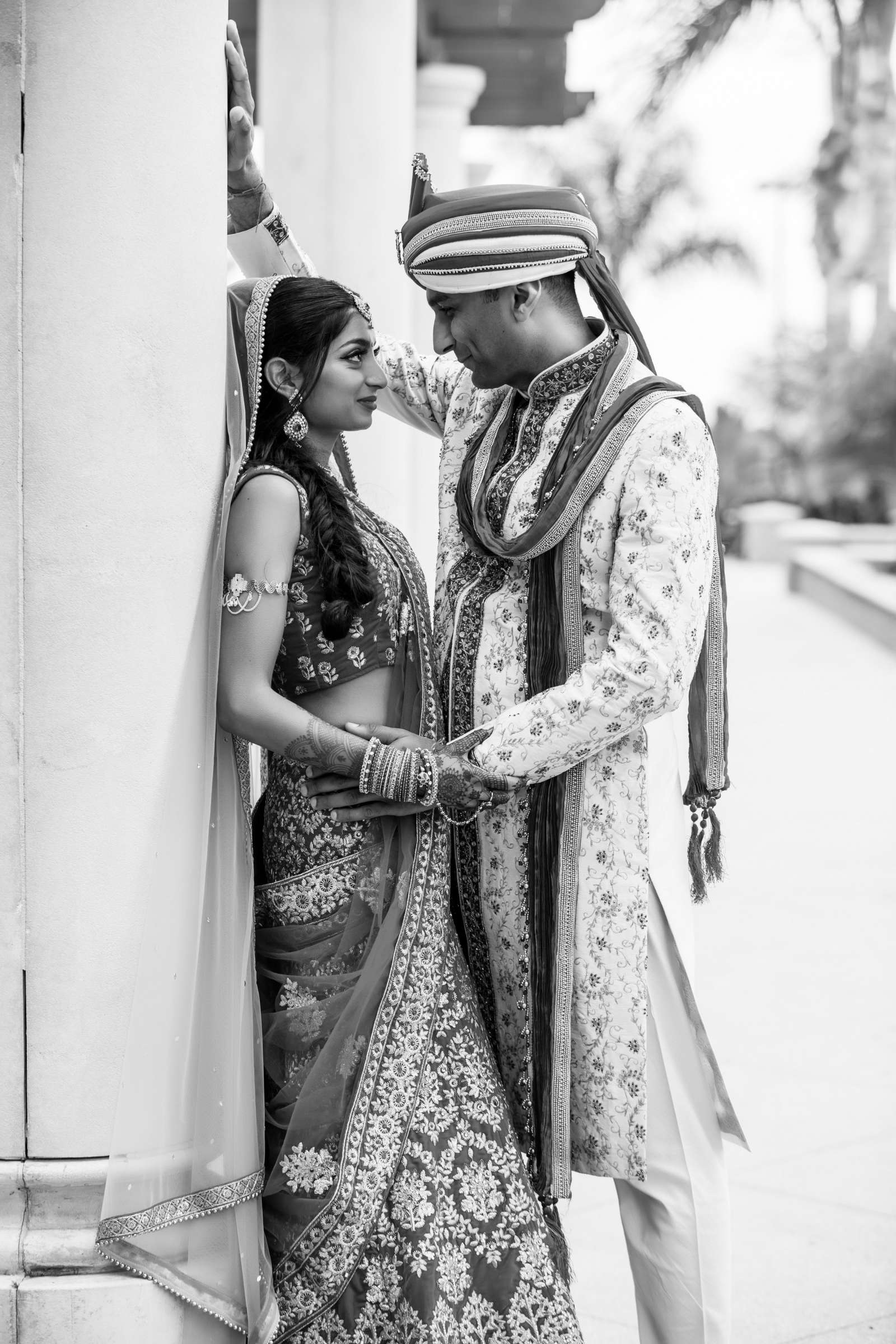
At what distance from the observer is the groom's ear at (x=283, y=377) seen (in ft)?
8.82

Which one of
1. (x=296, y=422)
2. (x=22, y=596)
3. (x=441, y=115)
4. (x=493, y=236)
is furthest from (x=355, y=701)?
(x=441, y=115)

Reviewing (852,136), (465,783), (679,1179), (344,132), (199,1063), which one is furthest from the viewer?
(852,136)

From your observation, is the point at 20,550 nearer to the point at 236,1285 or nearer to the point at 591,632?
the point at 591,632

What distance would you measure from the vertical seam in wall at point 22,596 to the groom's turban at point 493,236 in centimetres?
76

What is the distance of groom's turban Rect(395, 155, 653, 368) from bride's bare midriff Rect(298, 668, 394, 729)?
70 centimetres

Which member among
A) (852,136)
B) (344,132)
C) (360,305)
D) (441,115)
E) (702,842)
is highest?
(852,136)

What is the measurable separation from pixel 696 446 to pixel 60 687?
1.11 m

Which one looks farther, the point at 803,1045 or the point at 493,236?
the point at 803,1045

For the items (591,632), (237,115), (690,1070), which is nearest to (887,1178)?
(690,1070)

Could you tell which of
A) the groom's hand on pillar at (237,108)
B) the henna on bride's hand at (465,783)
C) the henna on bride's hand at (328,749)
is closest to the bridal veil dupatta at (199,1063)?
the henna on bride's hand at (328,749)

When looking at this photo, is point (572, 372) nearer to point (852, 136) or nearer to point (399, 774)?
point (399, 774)

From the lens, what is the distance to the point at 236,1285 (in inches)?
97.6

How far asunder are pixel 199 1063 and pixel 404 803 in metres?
0.52

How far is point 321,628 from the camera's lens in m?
2.64
